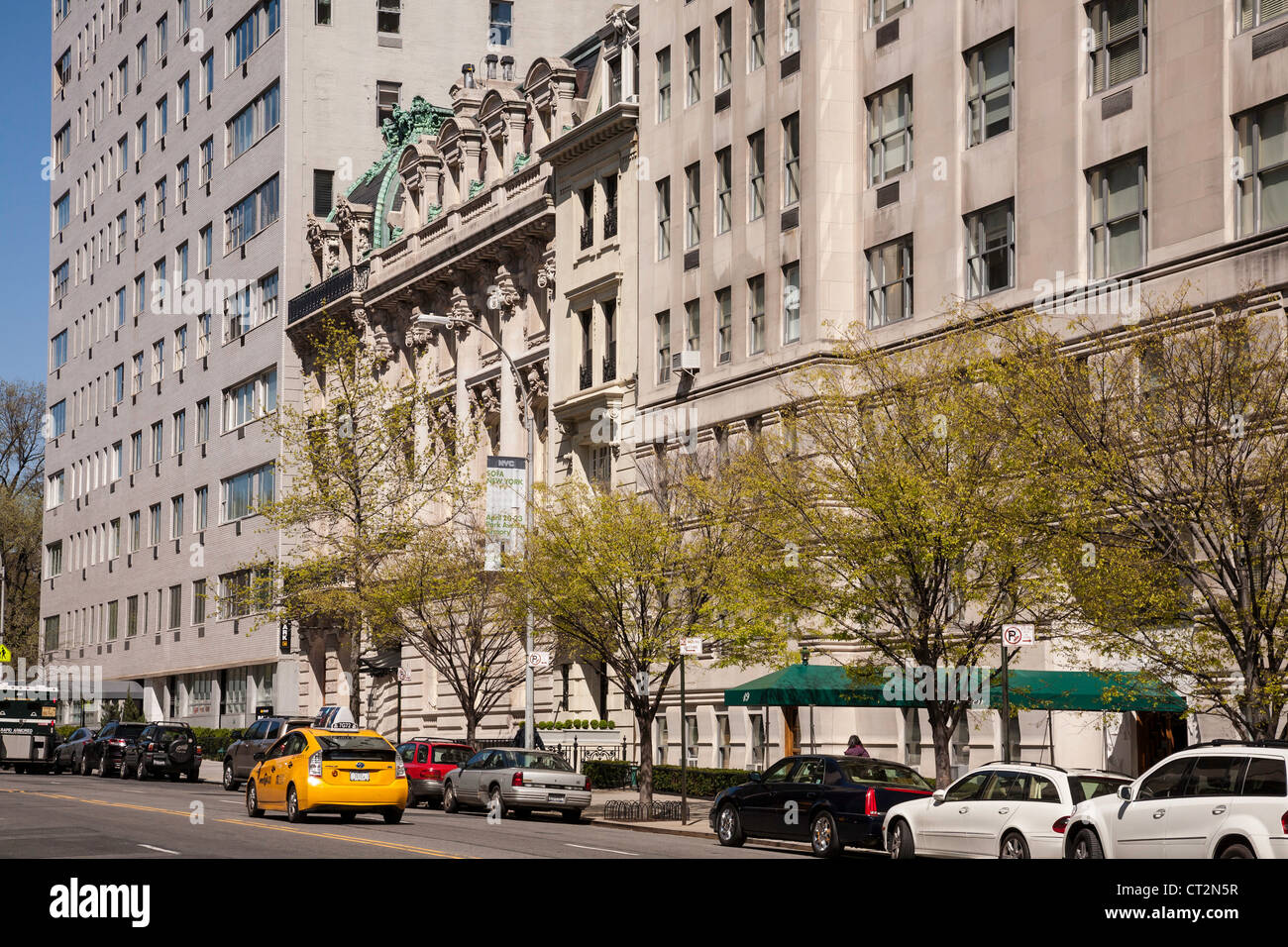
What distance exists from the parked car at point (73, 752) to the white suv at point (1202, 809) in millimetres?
43438

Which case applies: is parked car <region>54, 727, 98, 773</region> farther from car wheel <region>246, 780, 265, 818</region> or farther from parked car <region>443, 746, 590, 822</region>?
car wheel <region>246, 780, 265, 818</region>

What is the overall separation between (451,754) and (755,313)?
1328cm

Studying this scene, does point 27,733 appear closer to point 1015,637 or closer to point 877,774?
point 877,774

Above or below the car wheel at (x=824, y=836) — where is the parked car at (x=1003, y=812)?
above

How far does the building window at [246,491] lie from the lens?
72.0 metres

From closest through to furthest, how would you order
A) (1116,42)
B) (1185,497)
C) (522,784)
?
(1185,497)
(1116,42)
(522,784)

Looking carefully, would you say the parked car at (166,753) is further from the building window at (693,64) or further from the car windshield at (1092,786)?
the car windshield at (1092,786)

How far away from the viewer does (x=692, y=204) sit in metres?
45.5

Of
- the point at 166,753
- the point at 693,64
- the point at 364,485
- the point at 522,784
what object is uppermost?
the point at 693,64

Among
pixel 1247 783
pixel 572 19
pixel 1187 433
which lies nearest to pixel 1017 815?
pixel 1247 783

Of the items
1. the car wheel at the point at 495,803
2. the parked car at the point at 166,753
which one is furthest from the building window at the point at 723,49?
the parked car at the point at 166,753

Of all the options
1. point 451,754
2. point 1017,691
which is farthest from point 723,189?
point 1017,691

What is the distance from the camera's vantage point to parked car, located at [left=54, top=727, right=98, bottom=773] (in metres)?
55.0
